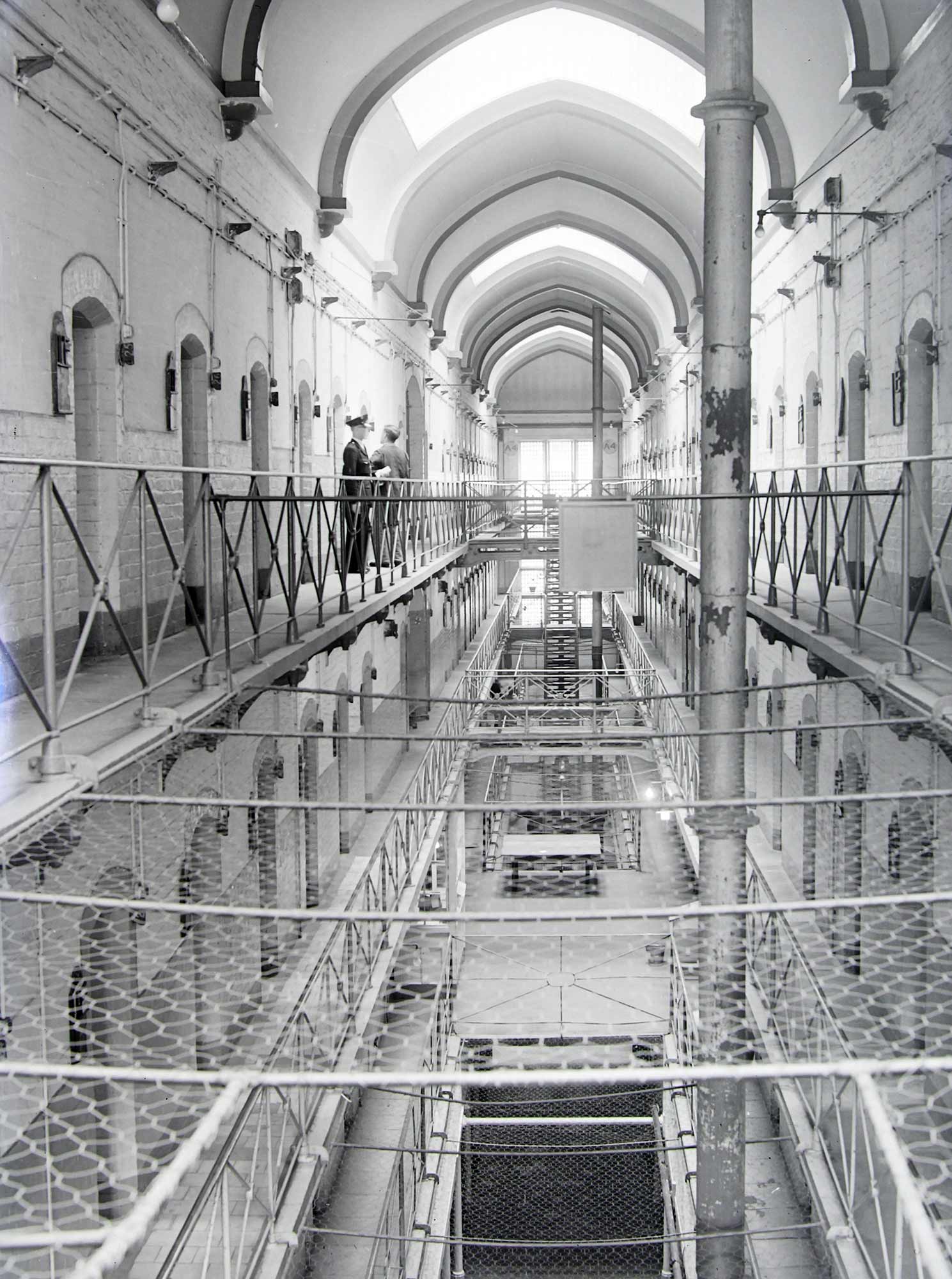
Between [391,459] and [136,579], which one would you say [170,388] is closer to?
[136,579]

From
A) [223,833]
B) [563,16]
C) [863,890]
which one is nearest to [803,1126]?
[863,890]

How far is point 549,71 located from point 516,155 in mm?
1939

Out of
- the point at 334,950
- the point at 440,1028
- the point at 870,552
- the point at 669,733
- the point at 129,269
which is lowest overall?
the point at 334,950

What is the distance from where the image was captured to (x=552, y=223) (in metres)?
17.9

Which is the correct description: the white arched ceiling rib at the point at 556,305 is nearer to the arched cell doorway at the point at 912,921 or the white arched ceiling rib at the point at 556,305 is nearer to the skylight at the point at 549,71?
the skylight at the point at 549,71

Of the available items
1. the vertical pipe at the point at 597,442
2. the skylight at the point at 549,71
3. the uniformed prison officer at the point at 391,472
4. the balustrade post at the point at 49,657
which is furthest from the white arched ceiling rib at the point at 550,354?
the balustrade post at the point at 49,657

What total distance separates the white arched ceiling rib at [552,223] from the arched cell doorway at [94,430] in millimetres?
10541

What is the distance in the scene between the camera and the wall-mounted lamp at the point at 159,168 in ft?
20.8

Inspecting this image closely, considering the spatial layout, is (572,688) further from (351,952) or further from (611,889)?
(351,952)

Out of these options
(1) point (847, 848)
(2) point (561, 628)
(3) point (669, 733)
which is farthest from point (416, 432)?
(1) point (847, 848)

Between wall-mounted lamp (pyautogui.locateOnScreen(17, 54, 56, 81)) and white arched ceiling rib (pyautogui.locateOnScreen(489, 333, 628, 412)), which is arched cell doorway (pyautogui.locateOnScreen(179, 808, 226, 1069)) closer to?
wall-mounted lamp (pyautogui.locateOnScreen(17, 54, 56, 81))

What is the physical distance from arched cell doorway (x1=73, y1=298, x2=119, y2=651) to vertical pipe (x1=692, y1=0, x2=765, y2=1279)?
2942 mm

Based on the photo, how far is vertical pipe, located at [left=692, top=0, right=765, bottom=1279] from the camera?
170 inches

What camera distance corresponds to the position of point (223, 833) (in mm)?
4398
